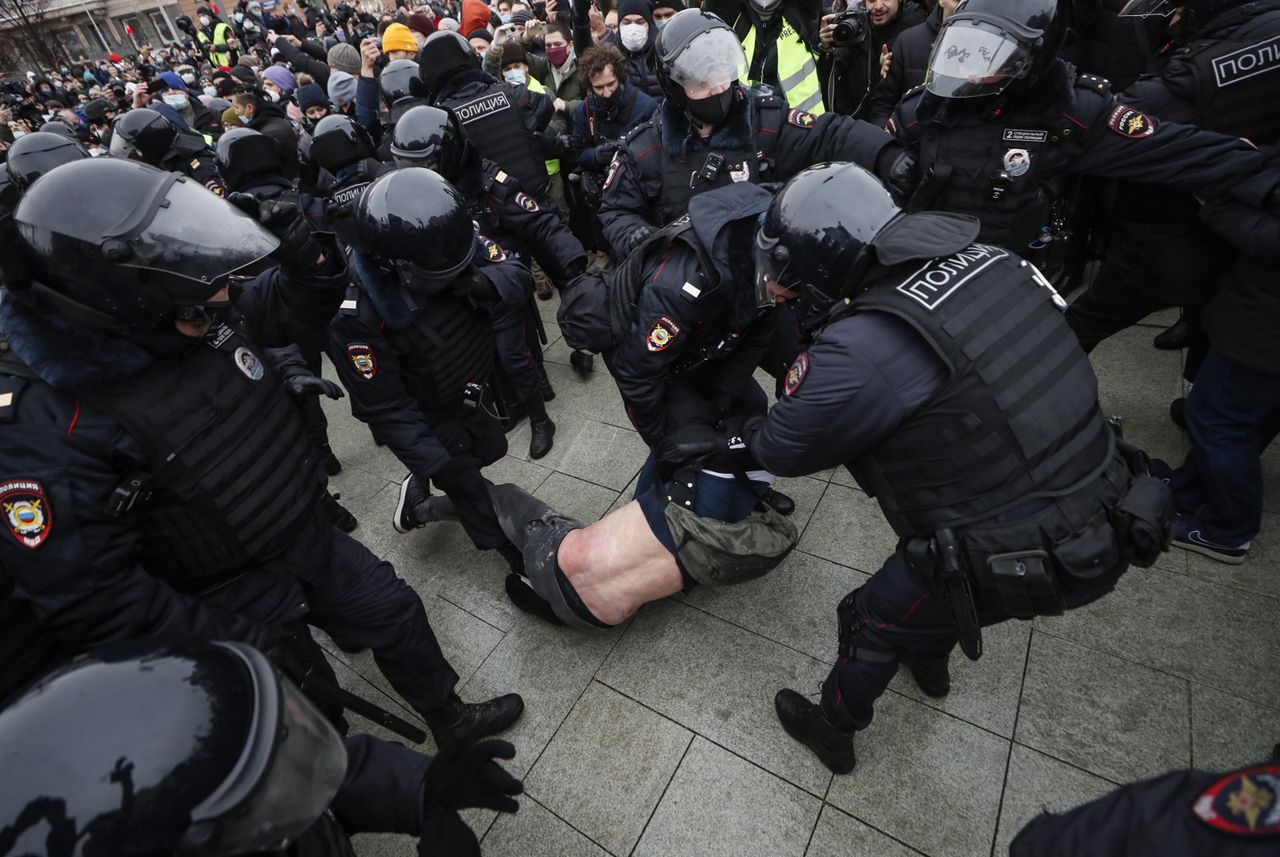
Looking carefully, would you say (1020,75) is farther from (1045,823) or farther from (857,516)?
(1045,823)

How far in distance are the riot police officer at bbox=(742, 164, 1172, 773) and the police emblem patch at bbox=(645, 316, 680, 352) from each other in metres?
0.56

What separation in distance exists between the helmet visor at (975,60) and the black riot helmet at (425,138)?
243 centimetres

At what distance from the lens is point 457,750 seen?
4.90 ft

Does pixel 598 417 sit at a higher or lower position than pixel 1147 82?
lower

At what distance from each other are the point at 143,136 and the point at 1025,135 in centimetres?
528

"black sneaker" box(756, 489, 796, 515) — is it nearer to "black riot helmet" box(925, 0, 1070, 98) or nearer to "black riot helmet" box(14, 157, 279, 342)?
"black riot helmet" box(925, 0, 1070, 98)

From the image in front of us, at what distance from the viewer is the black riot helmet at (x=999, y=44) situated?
2.42 m

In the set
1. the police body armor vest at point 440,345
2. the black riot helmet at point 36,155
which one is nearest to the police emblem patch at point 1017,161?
the police body armor vest at point 440,345

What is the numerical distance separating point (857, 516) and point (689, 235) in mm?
1710

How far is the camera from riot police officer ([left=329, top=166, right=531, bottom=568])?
2322 millimetres

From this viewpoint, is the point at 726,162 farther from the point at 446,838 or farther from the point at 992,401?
the point at 446,838

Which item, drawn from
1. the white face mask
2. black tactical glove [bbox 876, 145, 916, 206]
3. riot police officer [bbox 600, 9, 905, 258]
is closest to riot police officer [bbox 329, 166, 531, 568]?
riot police officer [bbox 600, 9, 905, 258]

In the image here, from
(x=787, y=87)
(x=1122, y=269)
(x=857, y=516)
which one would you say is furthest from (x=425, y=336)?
(x=787, y=87)

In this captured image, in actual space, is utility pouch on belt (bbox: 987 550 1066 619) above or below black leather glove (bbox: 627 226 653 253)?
below
